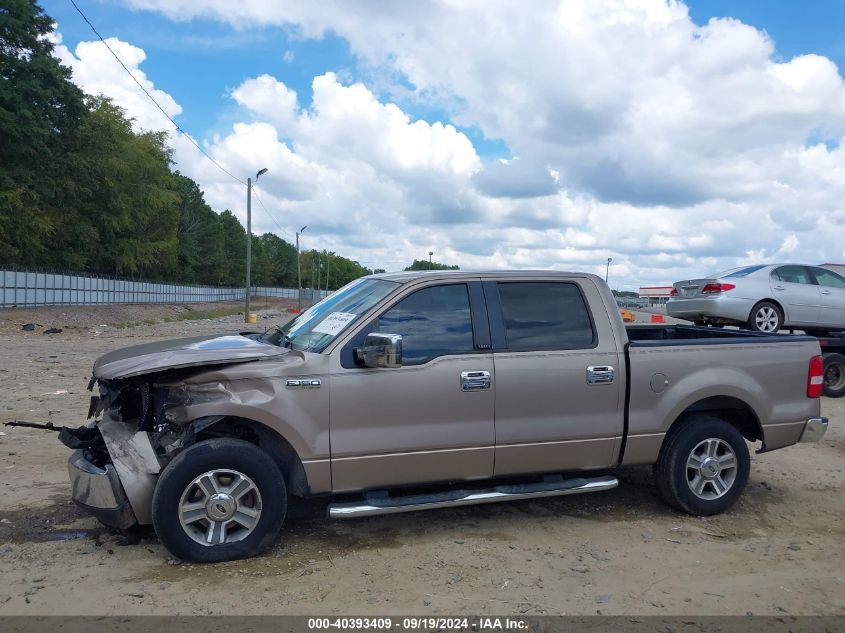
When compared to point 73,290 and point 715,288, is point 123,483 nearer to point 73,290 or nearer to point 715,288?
point 715,288

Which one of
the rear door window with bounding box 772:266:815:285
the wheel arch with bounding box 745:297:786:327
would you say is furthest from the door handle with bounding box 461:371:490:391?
the rear door window with bounding box 772:266:815:285

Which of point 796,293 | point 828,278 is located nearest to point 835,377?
point 796,293

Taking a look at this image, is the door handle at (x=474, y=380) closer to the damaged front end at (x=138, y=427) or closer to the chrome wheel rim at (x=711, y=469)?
the damaged front end at (x=138, y=427)

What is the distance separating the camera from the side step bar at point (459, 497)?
4496mm

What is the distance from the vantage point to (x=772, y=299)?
1148cm

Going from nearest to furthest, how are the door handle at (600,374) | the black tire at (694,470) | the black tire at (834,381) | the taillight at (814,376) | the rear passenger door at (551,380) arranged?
the rear passenger door at (551,380)
the door handle at (600,374)
the black tire at (694,470)
the taillight at (814,376)
the black tire at (834,381)

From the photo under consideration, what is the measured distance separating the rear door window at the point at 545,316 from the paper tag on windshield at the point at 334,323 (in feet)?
3.77

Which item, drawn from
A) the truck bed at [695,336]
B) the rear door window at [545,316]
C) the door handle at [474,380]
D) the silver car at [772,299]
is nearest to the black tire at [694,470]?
the truck bed at [695,336]

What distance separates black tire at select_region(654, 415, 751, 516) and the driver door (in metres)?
1.51

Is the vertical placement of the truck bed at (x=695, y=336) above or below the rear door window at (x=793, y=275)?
below

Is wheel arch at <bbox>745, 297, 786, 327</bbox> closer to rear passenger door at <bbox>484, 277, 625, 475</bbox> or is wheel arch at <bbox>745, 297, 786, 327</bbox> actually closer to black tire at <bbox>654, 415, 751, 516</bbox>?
black tire at <bbox>654, 415, 751, 516</bbox>

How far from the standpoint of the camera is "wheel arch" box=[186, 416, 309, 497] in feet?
14.8

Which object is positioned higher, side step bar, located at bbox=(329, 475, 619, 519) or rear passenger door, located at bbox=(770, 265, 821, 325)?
rear passenger door, located at bbox=(770, 265, 821, 325)

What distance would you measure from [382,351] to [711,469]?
2.85 metres
